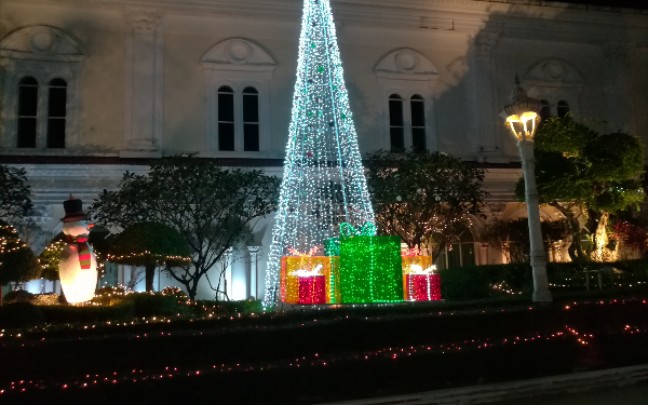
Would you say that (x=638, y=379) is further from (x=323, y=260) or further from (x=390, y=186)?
(x=390, y=186)

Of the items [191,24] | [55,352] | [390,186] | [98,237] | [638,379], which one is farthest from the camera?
[191,24]

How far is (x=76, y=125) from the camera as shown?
63.6 ft

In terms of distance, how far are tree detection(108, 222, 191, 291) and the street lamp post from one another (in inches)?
283

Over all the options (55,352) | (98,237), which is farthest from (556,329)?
(98,237)

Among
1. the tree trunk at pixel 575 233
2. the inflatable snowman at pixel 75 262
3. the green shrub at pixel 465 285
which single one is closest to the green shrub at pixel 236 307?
the inflatable snowman at pixel 75 262

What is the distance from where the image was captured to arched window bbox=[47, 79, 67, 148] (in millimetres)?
19547

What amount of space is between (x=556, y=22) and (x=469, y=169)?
32.5ft

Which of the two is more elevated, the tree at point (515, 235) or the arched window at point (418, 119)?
the arched window at point (418, 119)

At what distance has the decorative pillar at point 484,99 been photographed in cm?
2222

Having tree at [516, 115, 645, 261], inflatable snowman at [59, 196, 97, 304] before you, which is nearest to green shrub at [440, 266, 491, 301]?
tree at [516, 115, 645, 261]

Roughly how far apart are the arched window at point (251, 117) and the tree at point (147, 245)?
8034 millimetres

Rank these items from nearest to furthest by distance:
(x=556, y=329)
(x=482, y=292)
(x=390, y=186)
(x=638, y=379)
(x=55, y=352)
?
(x=55, y=352)
(x=638, y=379)
(x=556, y=329)
(x=482, y=292)
(x=390, y=186)

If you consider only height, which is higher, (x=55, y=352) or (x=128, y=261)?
(x=128, y=261)

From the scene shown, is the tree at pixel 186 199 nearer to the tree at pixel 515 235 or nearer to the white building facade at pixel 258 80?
the white building facade at pixel 258 80
